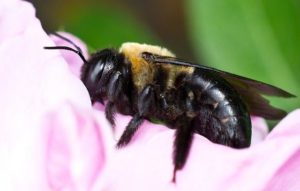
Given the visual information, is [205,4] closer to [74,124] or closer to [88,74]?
[88,74]

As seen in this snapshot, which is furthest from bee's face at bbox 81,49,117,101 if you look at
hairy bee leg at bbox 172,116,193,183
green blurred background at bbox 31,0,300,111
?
green blurred background at bbox 31,0,300,111

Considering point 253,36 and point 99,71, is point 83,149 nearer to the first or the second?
point 99,71

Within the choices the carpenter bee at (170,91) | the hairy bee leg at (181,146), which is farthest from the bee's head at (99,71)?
the hairy bee leg at (181,146)

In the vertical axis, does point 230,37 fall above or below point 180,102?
below

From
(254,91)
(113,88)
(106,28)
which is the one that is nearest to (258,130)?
(254,91)

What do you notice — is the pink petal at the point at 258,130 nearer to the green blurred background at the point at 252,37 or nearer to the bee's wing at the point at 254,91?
the bee's wing at the point at 254,91

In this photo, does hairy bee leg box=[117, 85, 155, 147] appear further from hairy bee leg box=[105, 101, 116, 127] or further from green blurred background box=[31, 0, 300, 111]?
green blurred background box=[31, 0, 300, 111]

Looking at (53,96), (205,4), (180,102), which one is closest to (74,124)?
(53,96)
